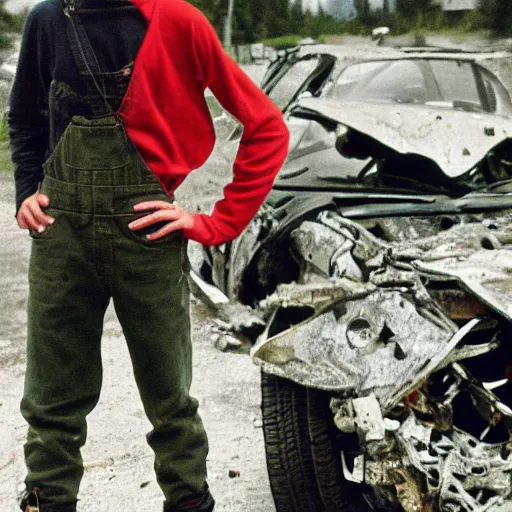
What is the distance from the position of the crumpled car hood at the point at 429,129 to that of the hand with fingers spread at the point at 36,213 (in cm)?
153

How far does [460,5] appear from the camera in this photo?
7352 mm

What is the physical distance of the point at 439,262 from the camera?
208 cm

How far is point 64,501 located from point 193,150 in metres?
0.87

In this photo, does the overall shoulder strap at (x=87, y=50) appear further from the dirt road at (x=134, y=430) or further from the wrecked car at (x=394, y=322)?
the dirt road at (x=134, y=430)

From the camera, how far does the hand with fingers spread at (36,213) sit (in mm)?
1584

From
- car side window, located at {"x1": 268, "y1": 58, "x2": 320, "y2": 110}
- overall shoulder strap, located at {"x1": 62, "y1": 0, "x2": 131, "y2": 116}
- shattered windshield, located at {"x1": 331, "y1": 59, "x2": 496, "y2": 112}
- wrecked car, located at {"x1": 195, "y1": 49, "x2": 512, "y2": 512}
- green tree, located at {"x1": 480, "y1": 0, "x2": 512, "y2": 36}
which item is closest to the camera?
overall shoulder strap, located at {"x1": 62, "y1": 0, "x2": 131, "y2": 116}

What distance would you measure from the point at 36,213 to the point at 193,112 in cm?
39

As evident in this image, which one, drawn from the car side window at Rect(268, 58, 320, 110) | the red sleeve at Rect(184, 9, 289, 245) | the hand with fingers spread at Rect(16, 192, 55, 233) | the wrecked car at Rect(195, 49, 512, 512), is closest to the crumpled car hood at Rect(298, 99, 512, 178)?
the wrecked car at Rect(195, 49, 512, 512)

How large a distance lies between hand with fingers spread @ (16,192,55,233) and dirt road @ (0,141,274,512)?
1.11 meters

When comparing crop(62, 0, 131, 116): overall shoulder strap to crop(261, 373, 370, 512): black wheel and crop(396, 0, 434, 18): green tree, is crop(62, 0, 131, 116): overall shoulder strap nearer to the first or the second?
crop(261, 373, 370, 512): black wheel

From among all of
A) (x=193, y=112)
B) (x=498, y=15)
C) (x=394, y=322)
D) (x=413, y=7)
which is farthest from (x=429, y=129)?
(x=498, y=15)

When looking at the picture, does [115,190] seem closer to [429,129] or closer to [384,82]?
[429,129]

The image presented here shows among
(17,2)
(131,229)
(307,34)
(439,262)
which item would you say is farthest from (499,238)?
(307,34)

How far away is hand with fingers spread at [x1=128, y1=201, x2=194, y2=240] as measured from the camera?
60.8 inches
